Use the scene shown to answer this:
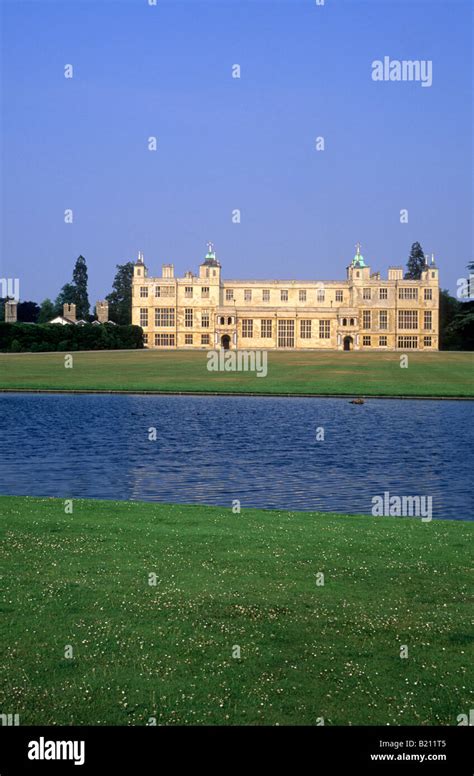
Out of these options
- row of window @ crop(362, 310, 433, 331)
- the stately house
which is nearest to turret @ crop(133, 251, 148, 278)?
the stately house

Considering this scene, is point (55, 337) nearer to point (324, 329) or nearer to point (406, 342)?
point (324, 329)

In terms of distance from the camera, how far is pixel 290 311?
11038 centimetres

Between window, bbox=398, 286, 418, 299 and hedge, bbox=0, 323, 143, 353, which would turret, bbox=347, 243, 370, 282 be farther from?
hedge, bbox=0, 323, 143, 353

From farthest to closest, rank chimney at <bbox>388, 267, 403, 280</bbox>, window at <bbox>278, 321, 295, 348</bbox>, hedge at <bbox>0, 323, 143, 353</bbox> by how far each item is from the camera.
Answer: chimney at <bbox>388, 267, 403, 280</bbox>
window at <bbox>278, 321, 295, 348</bbox>
hedge at <bbox>0, 323, 143, 353</bbox>

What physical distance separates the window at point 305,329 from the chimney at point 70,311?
35523 millimetres

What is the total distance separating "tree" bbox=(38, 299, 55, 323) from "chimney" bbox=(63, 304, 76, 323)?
6.39m

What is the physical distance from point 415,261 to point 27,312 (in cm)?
7070

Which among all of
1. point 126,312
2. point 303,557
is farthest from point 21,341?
point 303,557

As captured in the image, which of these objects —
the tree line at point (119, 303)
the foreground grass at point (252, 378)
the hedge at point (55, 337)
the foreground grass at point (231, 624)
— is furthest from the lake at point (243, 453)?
the tree line at point (119, 303)

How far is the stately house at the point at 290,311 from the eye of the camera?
109438 mm

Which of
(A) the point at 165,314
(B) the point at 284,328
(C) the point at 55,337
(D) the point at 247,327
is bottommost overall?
(C) the point at 55,337

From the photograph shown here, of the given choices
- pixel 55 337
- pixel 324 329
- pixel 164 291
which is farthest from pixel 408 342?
pixel 55 337

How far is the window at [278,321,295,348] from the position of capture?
363 feet
